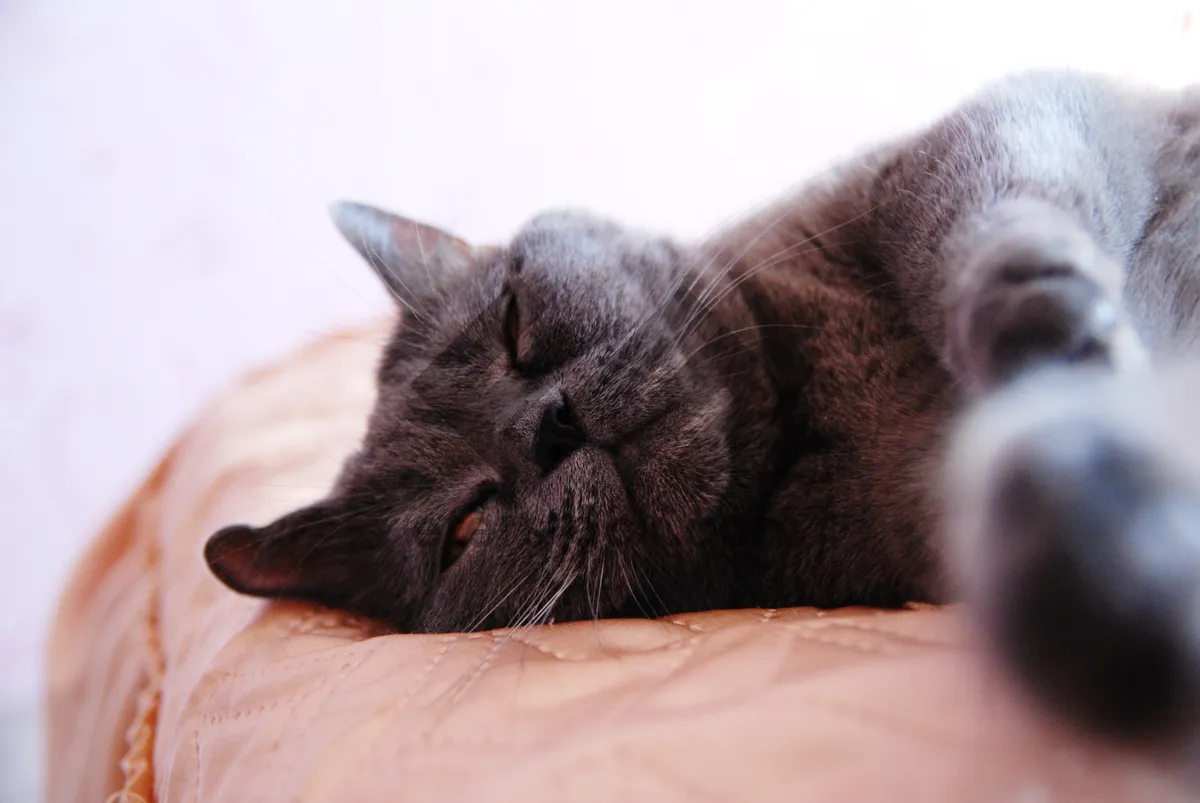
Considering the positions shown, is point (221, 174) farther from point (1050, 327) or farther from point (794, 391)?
point (1050, 327)

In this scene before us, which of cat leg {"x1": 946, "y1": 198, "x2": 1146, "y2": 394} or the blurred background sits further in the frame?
the blurred background

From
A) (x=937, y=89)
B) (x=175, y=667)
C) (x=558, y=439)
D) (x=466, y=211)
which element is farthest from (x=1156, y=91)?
(x=466, y=211)

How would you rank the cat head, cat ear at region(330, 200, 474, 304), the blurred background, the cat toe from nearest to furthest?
the cat toe < the cat head < cat ear at region(330, 200, 474, 304) < the blurred background

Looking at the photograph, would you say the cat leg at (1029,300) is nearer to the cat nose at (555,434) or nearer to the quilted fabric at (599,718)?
the quilted fabric at (599,718)

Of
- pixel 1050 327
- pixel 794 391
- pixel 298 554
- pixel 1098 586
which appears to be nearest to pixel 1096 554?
pixel 1098 586

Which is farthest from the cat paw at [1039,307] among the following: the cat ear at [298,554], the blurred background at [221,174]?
the blurred background at [221,174]

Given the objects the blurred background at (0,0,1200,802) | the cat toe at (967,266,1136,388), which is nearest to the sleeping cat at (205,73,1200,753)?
the cat toe at (967,266,1136,388)

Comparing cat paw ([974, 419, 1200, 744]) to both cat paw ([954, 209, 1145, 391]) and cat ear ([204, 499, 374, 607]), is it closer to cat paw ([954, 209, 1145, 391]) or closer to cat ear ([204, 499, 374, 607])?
cat paw ([954, 209, 1145, 391])

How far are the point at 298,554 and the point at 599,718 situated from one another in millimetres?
537

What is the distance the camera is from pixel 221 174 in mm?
2369

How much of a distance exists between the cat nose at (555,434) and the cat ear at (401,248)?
383 mm

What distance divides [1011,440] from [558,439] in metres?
0.42

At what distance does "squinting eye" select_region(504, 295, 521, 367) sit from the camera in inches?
Result: 35.7

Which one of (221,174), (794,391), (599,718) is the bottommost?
(599,718)
